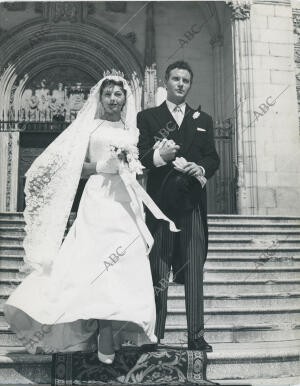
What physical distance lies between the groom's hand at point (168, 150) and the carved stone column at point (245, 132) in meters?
6.60

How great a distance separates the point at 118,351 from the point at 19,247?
3.26 m

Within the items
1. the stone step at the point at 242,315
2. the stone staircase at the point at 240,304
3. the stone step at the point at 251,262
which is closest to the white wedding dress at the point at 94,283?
the stone staircase at the point at 240,304

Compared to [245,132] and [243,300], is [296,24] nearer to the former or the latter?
[245,132]

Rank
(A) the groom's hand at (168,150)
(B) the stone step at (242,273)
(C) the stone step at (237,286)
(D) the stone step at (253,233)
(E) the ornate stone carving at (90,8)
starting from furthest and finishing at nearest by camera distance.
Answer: (E) the ornate stone carving at (90,8)
(D) the stone step at (253,233)
(B) the stone step at (242,273)
(C) the stone step at (237,286)
(A) the groom's hand at (168,150)

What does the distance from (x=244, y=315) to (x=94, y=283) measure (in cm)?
238

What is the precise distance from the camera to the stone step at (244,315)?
495cm

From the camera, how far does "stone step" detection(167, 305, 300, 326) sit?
495 cm

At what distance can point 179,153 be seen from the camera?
384 cm

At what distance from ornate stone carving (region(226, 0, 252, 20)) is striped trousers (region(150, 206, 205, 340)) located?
7.87 meters

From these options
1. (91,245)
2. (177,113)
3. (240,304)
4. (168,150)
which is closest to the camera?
(91,245)

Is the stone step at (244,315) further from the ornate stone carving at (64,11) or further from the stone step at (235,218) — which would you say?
the ornate stone carving at (64,11)

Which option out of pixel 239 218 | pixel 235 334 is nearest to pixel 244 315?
pixel 235 334

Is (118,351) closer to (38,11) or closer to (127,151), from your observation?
(127,151)

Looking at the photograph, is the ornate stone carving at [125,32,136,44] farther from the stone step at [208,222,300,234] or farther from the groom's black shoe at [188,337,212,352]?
the groom's black shoe at [188,337,212,352]
